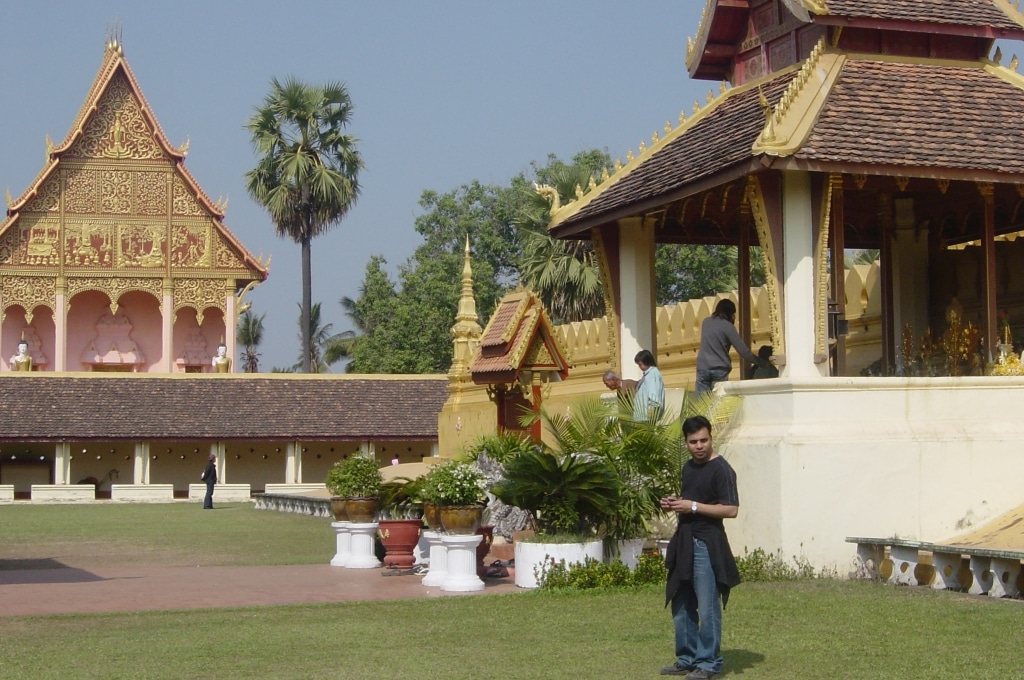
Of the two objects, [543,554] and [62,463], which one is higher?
[62,463]

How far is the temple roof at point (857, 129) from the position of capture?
1270 centimetres

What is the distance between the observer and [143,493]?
36844 millimetres

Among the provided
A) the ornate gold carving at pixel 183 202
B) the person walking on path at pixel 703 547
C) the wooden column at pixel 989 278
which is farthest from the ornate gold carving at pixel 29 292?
the person walking on path at pixel 703 547

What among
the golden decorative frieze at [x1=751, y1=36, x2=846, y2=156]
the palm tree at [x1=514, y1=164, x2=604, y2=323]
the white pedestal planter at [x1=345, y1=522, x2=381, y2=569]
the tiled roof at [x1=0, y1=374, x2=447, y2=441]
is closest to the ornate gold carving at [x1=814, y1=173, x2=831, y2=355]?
the golden decorative frieze at [x1=751, y1=36, x2=846, y2=156]

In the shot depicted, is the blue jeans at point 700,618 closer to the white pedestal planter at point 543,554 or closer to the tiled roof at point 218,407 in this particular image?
the white pedestal planter at point 543,554

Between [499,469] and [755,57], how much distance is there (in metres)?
5.40

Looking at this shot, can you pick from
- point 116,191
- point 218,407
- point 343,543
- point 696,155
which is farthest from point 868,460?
point 116,191

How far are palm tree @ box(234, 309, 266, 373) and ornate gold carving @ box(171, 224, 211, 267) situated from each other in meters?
28.2

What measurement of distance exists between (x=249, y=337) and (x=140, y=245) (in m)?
30.4

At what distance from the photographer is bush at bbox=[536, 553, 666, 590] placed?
39.8 feet

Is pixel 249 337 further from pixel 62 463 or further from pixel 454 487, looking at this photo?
pixel 454 487

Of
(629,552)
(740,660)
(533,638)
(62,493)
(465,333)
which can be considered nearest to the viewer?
(740,660)

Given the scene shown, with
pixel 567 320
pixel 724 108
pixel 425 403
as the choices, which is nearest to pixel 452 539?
pixel 724 108

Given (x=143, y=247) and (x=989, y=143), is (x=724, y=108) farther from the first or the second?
(x=143, y=247)
